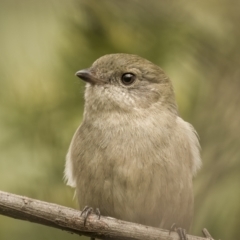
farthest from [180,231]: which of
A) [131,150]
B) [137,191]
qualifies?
[131,150]

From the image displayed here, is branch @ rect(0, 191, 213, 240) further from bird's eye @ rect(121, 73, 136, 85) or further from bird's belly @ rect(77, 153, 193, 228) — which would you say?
bird's eye @ rect(121, 73, 136, 85)

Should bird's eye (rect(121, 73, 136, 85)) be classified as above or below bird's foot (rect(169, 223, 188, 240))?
above

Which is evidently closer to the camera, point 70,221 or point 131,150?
point 70,221

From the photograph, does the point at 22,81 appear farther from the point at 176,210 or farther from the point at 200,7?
the point at 176,210

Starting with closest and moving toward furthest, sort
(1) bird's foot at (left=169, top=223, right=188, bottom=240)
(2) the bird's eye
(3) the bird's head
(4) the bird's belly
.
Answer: (1) bird's foot at (left=169, top=223, right=188, bottom=240)
(4) the bird's belly
(3) the bird's head
(2) the bird's eye

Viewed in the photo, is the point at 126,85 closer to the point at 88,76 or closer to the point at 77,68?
the point at 88,76

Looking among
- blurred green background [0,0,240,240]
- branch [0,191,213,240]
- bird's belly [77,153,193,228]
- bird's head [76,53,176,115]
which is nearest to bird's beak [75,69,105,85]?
bird's head [76,53,176,115]

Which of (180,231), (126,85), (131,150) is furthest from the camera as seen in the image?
(126,85)
